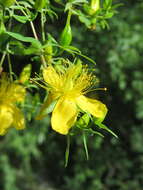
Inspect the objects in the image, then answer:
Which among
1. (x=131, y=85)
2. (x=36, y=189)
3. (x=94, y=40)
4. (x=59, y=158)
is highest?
(x=94, y=40)

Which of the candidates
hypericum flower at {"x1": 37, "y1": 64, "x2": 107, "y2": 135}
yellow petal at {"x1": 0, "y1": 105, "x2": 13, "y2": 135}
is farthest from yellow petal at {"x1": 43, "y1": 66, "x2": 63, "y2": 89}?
yellow petal at {"x1": 0, "y1": 105, "x2": 13, "y2": 135}

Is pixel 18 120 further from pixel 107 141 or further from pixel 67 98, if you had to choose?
pixel 107 141

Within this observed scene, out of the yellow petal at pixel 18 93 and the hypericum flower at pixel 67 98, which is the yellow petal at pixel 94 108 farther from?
the yellow petal at pixel 18 93

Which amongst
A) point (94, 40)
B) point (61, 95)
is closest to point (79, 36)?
point (94, 40)

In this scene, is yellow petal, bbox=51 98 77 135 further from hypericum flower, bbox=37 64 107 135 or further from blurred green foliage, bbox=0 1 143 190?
blurred green foliage, bbox=0 1 143 190

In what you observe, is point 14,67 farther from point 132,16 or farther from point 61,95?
point 132,16

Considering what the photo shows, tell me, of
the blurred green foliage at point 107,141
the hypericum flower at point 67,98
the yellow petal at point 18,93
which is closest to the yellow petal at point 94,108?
the hypericum flower at point 67,98
